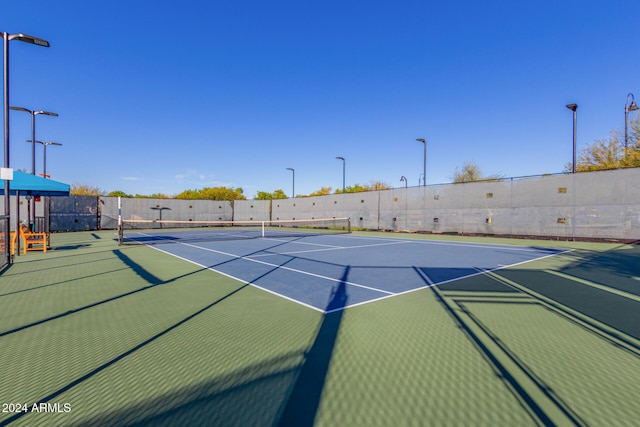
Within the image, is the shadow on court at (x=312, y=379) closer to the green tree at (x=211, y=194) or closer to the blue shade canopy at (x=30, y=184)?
the blue shade canopy at (x=30, y=184)

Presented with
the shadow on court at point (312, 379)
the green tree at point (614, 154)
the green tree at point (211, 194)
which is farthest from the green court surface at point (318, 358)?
the green tree at point (211, 194)

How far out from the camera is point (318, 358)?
3.16 m

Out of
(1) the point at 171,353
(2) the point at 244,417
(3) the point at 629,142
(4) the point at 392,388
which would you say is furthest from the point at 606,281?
(3) the point at 629,142

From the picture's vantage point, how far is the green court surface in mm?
2326

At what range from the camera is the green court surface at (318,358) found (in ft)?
7.63

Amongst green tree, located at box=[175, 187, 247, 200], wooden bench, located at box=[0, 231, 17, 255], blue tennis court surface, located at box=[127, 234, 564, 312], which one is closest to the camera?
blue tennis court surface, located at box=[127, 234, 564, 312]

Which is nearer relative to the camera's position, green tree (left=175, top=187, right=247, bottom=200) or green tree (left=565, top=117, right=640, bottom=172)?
green tree (left=565, top=117, right=640, bottom=172)

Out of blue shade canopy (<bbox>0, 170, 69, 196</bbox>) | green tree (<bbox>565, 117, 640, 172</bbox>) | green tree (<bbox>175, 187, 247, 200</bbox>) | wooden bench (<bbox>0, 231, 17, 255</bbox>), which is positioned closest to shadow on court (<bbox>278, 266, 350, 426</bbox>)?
wooden bench (<bbox>0, 231, 17, 255</bbox>)

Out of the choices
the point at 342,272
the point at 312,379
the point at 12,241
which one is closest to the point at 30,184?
the point at 12,241

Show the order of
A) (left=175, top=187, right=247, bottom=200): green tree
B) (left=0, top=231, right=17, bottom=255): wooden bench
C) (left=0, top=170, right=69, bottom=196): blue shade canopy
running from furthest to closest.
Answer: (left=175, top=187, right=247, bottom=200): green tree, (left=0, top=170, right=69, bottom=196): blue shade canopy, (left=0, top=231, right=17, bottom=255): wooden bench

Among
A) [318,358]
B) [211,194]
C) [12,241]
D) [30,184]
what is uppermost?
[211,194]

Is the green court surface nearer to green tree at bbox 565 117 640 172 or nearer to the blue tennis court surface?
the blue tennis court surface

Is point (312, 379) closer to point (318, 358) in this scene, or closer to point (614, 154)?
point (318, 358)

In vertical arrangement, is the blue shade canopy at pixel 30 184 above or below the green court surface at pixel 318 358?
above
